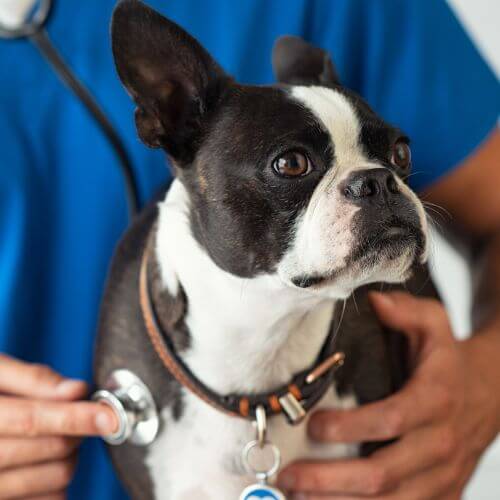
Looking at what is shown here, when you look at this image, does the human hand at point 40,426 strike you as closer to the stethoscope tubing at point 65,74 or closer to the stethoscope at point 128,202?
the stethoscope at point 128,202

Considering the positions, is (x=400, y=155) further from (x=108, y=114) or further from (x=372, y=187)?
(x=108, y=114)

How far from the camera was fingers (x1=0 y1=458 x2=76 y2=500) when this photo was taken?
998 mm

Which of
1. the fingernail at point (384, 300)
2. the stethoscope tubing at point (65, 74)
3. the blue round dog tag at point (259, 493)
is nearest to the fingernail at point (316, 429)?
the blue round dog tag at point (259, 493)

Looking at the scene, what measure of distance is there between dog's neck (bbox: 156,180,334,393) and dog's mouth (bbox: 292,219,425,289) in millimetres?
98

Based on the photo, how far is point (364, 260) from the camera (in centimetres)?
81

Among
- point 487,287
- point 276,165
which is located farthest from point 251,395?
point 487,287

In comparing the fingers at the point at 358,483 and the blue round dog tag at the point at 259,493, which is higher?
the blue round dog tag at the point at 259,493

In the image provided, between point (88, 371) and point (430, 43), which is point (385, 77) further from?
point (88, 371)

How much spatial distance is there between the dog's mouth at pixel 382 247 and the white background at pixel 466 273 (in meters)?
1.05

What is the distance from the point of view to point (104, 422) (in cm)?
97

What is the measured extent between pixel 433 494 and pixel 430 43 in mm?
776

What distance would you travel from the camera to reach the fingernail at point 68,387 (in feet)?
3.29

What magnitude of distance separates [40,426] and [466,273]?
1283mm

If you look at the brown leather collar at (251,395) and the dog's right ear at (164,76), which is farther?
the brown leather collar at (251,395)
